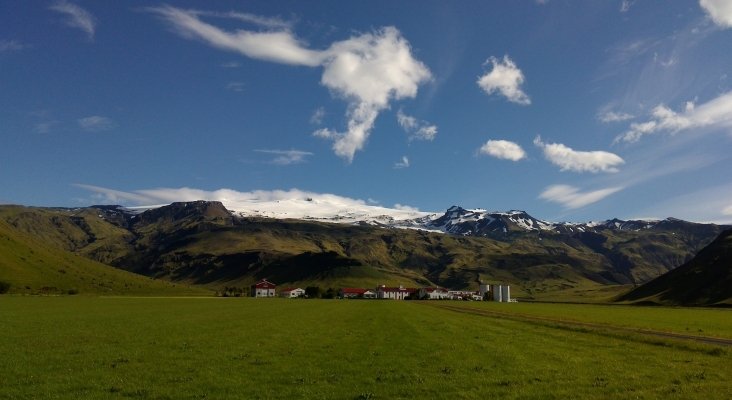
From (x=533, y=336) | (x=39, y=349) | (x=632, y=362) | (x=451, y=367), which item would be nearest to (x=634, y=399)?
(x=451, y=367)

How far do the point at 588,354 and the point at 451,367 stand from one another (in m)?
13.0

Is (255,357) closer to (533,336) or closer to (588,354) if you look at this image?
(588,354)

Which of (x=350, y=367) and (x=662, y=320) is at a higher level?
(x=350, y=367)

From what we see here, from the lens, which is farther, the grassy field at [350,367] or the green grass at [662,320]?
the green grass at [662,320]

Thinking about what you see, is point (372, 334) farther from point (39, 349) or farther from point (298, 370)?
point (39, 349)

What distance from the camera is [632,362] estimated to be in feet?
111

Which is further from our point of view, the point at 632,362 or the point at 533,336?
the point at 533,336

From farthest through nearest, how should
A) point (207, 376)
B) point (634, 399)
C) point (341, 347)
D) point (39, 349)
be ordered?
point (341, 347), point (39, 349), point (207, 376), point (634, 399)

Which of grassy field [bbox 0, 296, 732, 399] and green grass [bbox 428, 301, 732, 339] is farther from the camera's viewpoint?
green grass [bbox 428, 301, 732, 339]

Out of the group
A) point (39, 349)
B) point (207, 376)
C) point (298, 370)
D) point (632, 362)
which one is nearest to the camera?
point (207, 376)

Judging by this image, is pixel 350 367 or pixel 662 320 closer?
pixel 350 367

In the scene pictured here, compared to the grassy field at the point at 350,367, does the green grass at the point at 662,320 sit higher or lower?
lower

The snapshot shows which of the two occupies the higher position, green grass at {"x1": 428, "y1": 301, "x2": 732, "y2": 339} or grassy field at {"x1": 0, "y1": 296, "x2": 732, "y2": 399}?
grassy field at {"x1": 0, "y1": 296, "x2": 732, "y2": 399}

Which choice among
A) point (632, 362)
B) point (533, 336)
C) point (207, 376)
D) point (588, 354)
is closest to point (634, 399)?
point (632, 362)
